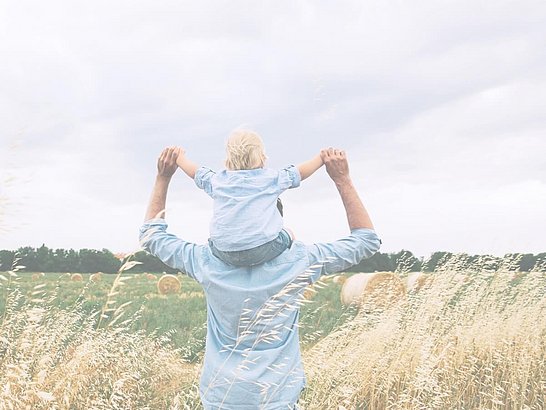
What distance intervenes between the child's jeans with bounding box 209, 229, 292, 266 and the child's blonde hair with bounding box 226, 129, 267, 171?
30 centimetres

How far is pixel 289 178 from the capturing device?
251cm

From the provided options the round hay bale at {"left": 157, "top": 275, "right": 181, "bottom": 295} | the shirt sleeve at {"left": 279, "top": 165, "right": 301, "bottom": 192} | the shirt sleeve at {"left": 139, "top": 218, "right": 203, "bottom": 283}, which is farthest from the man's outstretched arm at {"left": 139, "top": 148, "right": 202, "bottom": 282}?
the round hay bale at {"left": 157, "top": 275, "right": 181, "bottom": 295}

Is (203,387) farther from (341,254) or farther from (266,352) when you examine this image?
(341,254)

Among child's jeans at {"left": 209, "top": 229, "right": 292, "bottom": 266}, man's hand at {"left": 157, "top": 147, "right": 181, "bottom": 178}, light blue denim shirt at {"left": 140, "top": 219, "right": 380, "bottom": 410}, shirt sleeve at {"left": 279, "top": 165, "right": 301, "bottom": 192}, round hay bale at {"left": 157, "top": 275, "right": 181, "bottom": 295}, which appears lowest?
round hay bale at {"left": 157, "top": 275, "right": 181, "bottom": 295}

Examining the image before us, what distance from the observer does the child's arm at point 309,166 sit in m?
2.57

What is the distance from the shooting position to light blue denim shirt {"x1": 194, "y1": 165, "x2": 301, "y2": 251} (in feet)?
7.81

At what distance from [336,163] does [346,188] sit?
12 centimetres

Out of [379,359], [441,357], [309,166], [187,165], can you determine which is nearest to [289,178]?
[309,166]

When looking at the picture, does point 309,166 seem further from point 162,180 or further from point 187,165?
point 162,180

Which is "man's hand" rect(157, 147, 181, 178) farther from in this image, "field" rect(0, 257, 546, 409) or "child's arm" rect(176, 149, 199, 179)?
"field" rect(0, 257, 546, 409)

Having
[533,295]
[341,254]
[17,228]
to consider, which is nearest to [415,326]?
[533,295]

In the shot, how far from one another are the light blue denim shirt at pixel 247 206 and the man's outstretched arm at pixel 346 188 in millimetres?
158

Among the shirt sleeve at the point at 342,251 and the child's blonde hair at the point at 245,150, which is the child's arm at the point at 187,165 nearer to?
the child's blonde hair at the point at 245,150

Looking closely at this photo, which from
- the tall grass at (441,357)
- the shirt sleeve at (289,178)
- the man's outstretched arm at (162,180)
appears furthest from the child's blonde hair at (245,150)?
the tall grass at (441,357)
